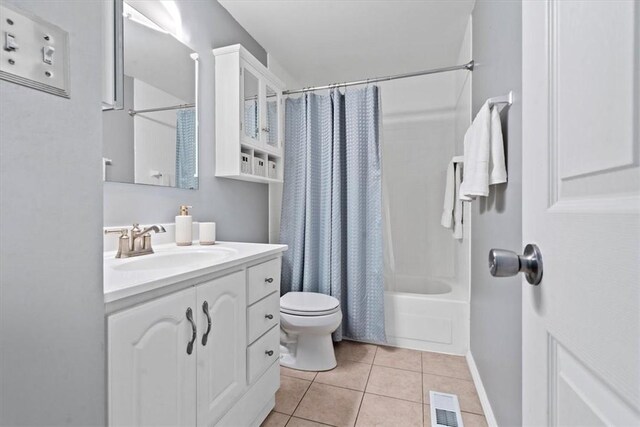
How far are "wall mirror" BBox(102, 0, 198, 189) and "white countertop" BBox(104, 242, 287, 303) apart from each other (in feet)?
1.21

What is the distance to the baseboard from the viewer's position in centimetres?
138

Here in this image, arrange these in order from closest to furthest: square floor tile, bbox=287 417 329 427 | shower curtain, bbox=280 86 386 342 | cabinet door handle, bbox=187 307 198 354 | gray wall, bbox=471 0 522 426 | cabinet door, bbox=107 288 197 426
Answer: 1. cabinet door, bbox=107 288 197 426
2. cabinet door handle, bbox=187 307 198 354
3. gray wall, bbox=471 0 522 426
4. square floor tile, bbox=287 417 329 427
5. shower curtain, bbox=280 86 386 342

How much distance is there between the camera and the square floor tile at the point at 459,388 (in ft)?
5.08

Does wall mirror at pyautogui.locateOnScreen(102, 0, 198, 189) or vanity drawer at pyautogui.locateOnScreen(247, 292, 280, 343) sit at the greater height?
wall mirror at pyautogui.locateOnScreen(102, 0, 198, 189)

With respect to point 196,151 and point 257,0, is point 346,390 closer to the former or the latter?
point 196,151

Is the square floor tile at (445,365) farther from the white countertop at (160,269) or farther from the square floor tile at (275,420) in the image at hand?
the white countertop at (160,269)

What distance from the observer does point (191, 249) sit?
144 cm

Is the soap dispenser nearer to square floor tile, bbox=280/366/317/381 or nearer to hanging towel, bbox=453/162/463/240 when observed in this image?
square floor tile, bbox=280/366/317/381

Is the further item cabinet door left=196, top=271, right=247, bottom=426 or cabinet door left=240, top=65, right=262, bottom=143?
cabinet door left=240, top=65, right=262, bottom=143

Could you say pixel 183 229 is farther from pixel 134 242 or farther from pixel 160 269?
pixel 160 269

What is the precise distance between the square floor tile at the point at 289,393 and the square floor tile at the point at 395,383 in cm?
38

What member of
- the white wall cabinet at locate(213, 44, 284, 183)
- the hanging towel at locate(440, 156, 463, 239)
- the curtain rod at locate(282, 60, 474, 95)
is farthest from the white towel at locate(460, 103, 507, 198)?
the white wall cabinet at locate(213, 44, 284, 183)

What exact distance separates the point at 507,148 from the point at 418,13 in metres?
1.28

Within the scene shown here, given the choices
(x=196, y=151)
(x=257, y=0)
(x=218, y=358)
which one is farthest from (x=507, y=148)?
(x=257, y=0)
